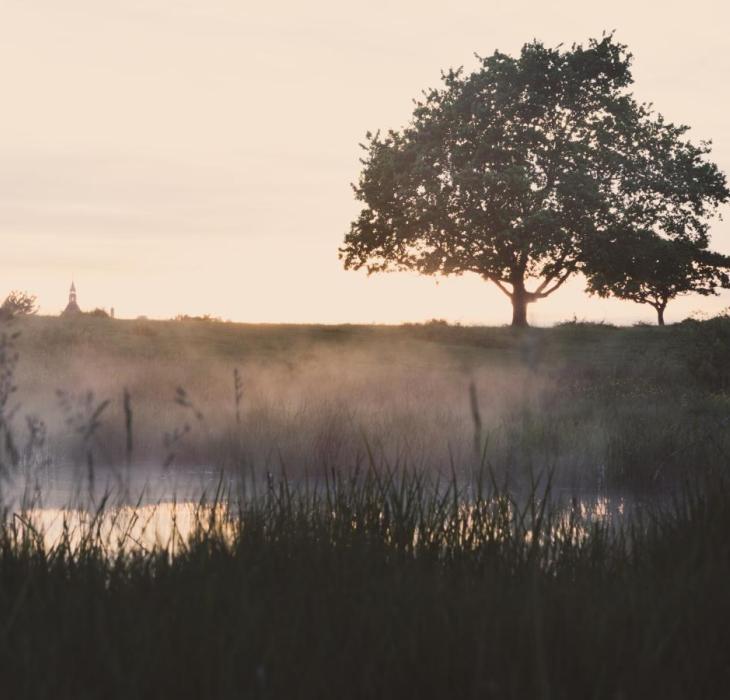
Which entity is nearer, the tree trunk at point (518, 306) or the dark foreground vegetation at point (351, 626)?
the dark foreground vegetation at point (351, 626)

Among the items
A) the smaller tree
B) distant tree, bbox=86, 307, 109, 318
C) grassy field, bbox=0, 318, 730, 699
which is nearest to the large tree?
the smaller tree

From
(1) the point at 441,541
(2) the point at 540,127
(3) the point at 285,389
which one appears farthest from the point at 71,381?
(2) the point at 540,127

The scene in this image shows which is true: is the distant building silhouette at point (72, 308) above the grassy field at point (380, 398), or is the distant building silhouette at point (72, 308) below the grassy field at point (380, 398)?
above

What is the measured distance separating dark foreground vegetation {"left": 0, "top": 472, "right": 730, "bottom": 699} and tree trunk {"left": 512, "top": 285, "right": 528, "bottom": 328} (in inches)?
1156

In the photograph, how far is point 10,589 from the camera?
353 cm

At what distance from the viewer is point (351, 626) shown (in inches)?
115

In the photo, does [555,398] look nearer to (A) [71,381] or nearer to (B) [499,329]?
(A) [71,381]

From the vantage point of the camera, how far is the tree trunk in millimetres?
33062

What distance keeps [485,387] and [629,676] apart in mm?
14994

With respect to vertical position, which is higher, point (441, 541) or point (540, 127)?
point (540, 127)

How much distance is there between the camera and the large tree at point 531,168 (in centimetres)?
2989

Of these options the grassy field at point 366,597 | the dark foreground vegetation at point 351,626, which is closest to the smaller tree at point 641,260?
the grassy field at point 366,597

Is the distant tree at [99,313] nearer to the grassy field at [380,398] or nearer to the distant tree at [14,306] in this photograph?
the grassy field at [380,398]

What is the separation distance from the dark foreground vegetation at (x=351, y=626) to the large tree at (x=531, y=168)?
25987mm
